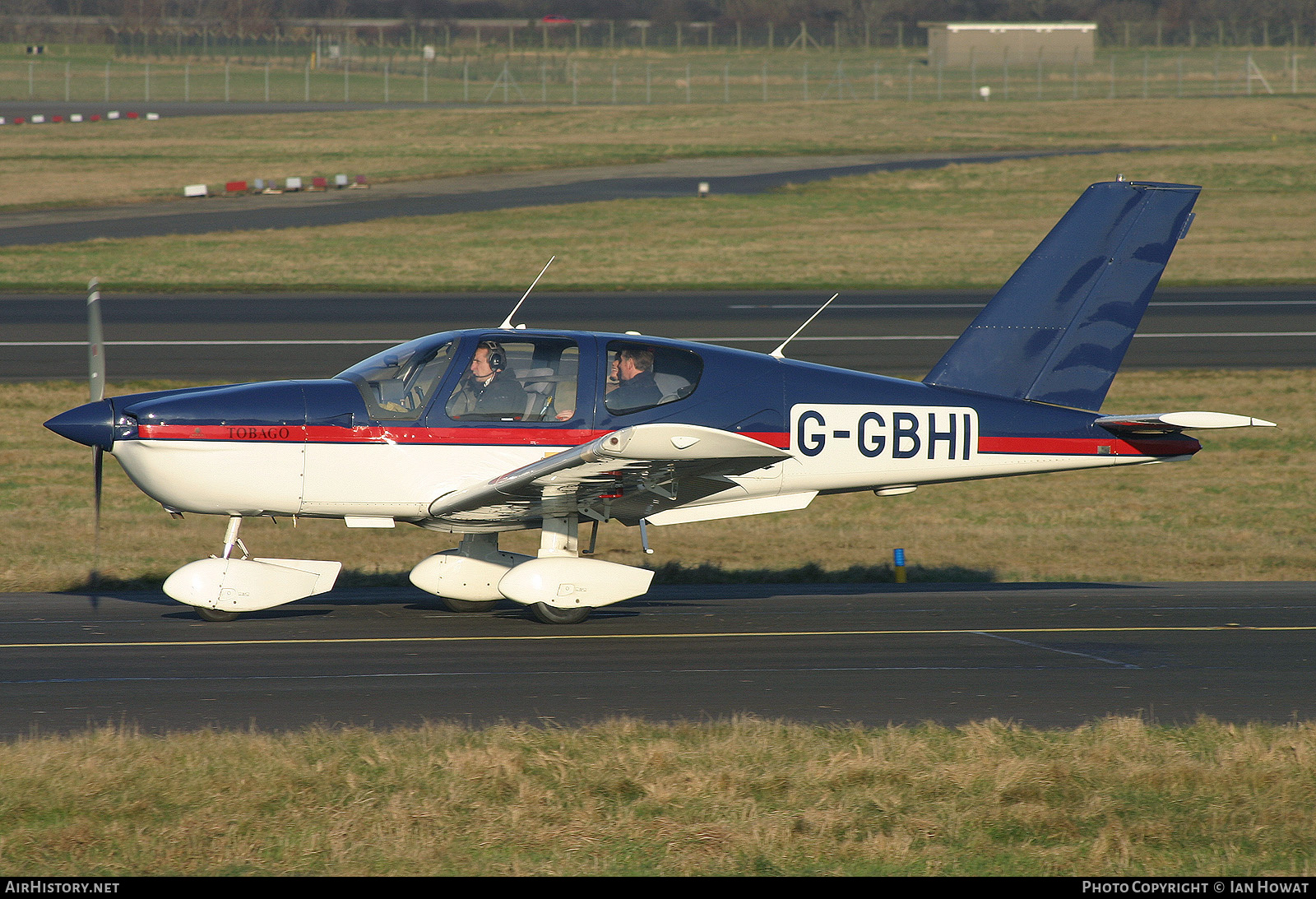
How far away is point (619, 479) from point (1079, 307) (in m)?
4.60

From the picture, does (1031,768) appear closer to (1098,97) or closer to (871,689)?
(871,689)

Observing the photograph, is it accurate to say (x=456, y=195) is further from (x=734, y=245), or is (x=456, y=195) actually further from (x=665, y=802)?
(x=665, y=802)

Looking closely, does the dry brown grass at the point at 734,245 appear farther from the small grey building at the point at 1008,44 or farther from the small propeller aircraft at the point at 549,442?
the small grey building at the point at 1008,44

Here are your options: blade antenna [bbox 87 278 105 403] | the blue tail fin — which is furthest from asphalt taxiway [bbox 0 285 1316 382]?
blade antenna [bbox 87 278 105 403]

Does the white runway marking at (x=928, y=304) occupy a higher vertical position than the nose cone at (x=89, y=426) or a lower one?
lower

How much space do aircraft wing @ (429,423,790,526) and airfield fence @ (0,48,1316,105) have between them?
69734 mm

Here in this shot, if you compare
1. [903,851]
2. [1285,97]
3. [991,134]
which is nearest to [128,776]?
[903,851]

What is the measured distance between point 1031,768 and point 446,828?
9.74 feet

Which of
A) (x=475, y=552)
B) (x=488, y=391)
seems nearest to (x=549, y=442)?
(x=488, y=391)

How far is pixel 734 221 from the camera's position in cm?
3897

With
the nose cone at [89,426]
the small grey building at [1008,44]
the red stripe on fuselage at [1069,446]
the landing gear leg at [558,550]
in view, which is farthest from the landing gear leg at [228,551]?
the small grey building at [1008,44]

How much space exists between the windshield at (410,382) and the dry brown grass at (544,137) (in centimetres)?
3556

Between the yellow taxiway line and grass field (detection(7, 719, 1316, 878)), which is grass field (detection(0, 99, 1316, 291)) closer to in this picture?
the yellow taxiway line

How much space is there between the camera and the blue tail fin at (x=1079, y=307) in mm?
11672
